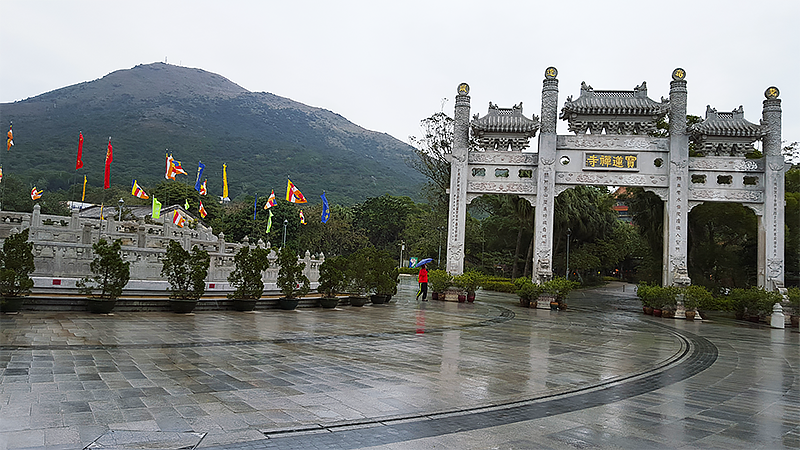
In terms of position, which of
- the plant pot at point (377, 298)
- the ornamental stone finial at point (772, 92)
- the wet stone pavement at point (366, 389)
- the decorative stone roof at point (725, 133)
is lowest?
the plant pot at point (377, 298)

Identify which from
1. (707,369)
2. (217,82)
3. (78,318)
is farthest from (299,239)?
(217,82)

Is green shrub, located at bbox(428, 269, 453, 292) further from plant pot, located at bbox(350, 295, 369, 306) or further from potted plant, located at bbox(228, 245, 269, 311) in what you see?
potted plant, located at bbox(228, 245, 269, 311)

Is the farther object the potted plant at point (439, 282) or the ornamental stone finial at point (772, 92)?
the potted plant at point (439, 282)

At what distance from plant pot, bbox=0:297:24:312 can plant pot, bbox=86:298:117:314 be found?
130 cm

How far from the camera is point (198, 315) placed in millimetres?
12516

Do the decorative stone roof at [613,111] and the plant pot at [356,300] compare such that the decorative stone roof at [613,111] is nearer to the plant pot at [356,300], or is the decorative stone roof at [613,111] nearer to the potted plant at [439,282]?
the potted plant at [439,282]

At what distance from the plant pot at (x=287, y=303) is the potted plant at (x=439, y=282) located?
8115 millimetres

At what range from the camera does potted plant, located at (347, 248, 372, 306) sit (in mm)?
17453

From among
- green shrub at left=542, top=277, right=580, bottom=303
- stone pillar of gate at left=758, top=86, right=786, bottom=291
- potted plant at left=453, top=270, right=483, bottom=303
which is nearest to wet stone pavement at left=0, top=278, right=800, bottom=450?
green shrub at left=542, top=277, right=580, bottom=303

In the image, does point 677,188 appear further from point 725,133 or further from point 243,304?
point 243,304

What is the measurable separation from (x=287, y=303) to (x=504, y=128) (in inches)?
473

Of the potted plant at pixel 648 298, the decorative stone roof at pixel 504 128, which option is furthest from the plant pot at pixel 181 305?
the potted plant at pixel 648 298

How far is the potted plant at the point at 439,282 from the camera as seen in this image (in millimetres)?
21516

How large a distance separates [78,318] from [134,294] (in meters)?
4.06
